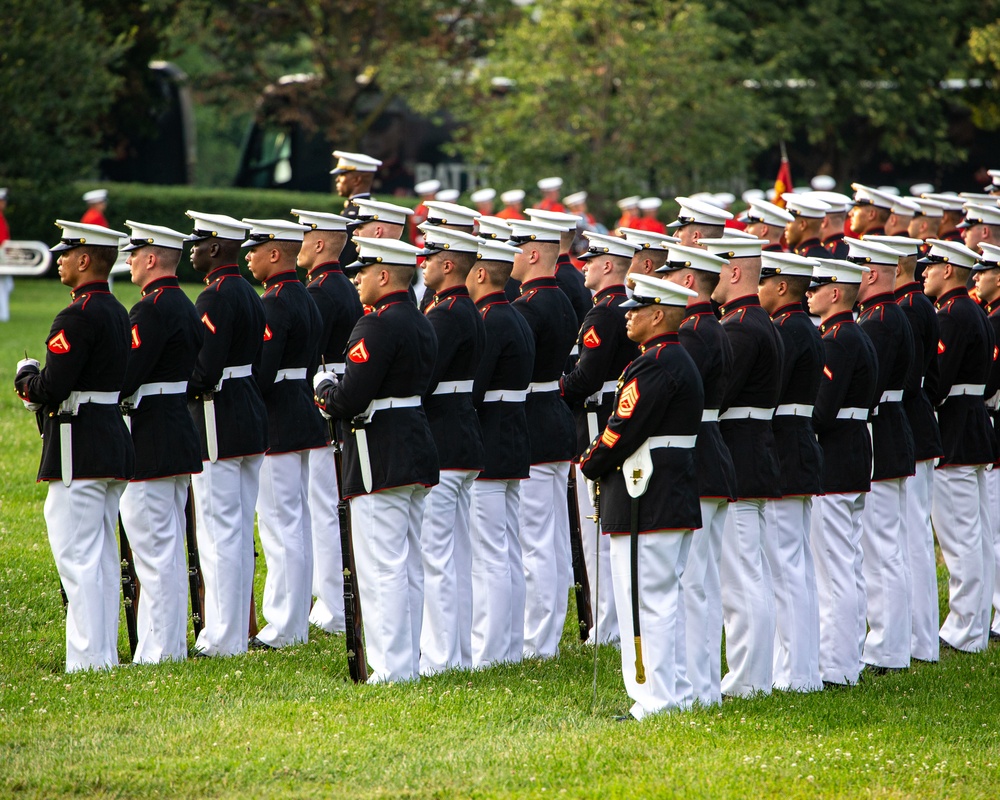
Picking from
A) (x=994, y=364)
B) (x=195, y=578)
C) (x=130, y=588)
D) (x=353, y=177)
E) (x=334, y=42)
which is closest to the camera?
(x=130, y=588)

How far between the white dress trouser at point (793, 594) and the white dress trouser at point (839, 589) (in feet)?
1.15

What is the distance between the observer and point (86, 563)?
26.4 feet

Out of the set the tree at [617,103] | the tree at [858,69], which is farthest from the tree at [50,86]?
the tree at [858,69]

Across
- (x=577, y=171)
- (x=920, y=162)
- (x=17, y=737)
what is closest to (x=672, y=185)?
(x=577, y=171)

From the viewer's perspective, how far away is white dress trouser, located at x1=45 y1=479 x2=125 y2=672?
8023mm

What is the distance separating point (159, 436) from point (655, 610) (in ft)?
9.92

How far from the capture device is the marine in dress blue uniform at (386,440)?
25.6 feet

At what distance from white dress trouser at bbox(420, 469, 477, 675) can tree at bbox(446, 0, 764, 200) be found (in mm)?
19887

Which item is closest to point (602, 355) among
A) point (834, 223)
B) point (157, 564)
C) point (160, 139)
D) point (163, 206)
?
point (157, 564)

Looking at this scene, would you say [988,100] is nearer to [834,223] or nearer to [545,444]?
[834,223]

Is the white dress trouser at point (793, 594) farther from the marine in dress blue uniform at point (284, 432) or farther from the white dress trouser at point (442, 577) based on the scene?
the marine in dress blue uniform at point (284, 432)

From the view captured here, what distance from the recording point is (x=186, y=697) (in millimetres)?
7422

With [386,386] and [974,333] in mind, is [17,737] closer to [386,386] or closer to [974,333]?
[386,386]

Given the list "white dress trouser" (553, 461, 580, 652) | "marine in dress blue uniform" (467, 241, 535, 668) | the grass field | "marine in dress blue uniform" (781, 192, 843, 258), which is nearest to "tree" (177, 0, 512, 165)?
"marine in dress blue uniform" (781, 192, 843, 258)
